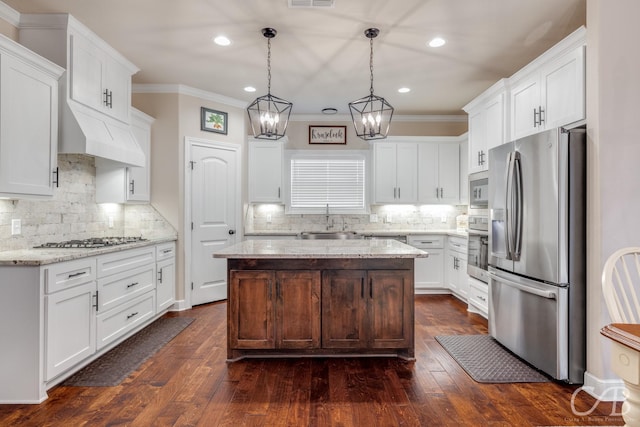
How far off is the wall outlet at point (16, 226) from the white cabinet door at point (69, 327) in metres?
0.73

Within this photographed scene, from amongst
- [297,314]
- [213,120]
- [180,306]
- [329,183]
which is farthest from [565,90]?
[180,306]

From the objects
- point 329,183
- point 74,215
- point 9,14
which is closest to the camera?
point 9,14

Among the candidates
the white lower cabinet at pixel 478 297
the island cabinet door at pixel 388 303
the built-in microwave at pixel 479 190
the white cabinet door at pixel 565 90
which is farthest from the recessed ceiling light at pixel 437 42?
the white lower cabinet at pixel 478 297

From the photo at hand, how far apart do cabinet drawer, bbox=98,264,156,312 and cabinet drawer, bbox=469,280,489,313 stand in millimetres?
3584

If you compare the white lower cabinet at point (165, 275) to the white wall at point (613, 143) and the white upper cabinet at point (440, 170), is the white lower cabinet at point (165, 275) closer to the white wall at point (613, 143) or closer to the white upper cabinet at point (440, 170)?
the white upper cabinet at point (440, 170)

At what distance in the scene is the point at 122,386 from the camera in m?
2.53

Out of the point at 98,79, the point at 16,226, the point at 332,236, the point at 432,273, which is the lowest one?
the point at 432,273

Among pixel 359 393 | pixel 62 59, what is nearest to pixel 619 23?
pixel 359 393

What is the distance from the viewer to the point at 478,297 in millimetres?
4152

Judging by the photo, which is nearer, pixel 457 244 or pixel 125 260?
pixel 125 260

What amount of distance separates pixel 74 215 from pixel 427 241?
4.33 metres

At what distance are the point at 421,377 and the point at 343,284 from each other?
35.0 inches

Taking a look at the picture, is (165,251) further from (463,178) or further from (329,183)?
(463,178)

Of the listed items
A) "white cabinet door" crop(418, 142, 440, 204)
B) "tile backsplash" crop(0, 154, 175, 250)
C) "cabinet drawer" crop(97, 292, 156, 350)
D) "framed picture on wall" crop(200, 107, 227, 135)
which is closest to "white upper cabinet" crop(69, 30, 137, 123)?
"tile backsplash" crop(0, 154, 175, 250)
